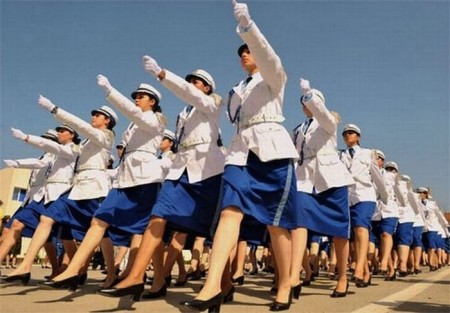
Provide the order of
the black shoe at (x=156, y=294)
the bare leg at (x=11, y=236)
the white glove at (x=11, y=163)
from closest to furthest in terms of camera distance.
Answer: the black shoe at (x=156, y=294) < the bare leg at (x=11, y=236) < the white glove at (x=11, y=163)

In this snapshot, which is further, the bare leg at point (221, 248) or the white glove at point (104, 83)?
the white glove at point (104, 83)

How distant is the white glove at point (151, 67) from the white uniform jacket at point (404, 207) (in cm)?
751

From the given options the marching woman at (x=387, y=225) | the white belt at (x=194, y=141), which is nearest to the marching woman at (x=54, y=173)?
the white belt at (x=194, y=141)

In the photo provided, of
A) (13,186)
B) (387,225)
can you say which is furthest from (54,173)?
(13,186)

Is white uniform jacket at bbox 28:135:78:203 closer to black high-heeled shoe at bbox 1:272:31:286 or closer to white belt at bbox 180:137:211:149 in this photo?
black high-heeled shoe at bbox 1:272:31:286

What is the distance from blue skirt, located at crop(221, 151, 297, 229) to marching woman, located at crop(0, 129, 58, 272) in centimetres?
368

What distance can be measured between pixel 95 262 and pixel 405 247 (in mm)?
8052

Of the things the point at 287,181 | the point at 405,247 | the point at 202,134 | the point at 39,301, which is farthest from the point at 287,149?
the point at 405,247

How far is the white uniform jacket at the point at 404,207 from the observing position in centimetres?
1052

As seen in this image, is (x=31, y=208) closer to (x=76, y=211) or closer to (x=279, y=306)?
(x=76, y=211)

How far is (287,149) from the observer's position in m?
4.20

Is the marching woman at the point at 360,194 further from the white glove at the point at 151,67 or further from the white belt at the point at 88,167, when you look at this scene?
the white glove at the point at 151,67

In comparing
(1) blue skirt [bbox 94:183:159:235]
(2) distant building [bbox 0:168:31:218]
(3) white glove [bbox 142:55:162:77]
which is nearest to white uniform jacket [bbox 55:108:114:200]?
(1) blue skirt [bbox 94:183:159:235]

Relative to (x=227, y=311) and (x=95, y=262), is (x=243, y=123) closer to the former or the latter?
Result: (x=227, y=311)
